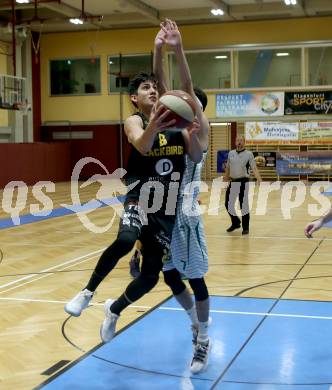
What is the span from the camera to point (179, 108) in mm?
3916

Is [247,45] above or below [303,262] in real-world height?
above

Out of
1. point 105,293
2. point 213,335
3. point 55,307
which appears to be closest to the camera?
point 213,335

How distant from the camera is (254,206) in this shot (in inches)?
696

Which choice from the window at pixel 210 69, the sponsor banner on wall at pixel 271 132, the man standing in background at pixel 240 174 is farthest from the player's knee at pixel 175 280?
the window at pixel 210 69

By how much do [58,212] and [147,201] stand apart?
1204 centimetres

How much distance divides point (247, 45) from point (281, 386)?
83.4 ft

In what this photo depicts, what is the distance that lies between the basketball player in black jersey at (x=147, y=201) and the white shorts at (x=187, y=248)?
58mm

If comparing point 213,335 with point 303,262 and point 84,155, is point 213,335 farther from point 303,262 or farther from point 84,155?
point 84,155

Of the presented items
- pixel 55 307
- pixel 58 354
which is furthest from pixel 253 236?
pixel 58 354

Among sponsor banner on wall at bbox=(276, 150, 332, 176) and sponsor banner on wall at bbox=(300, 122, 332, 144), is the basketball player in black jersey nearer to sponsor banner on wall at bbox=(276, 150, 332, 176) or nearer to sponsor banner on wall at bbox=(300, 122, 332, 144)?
sponsor banner on wall at bbox=(276, 150, 332, 176)

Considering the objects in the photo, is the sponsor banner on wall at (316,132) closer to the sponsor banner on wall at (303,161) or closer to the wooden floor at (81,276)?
the sponsor banner on wall at (303,161)

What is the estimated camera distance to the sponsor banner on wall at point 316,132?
89.4 feet

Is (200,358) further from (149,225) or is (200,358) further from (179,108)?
(179,108)

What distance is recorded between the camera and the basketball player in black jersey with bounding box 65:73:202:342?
437 centimetres
